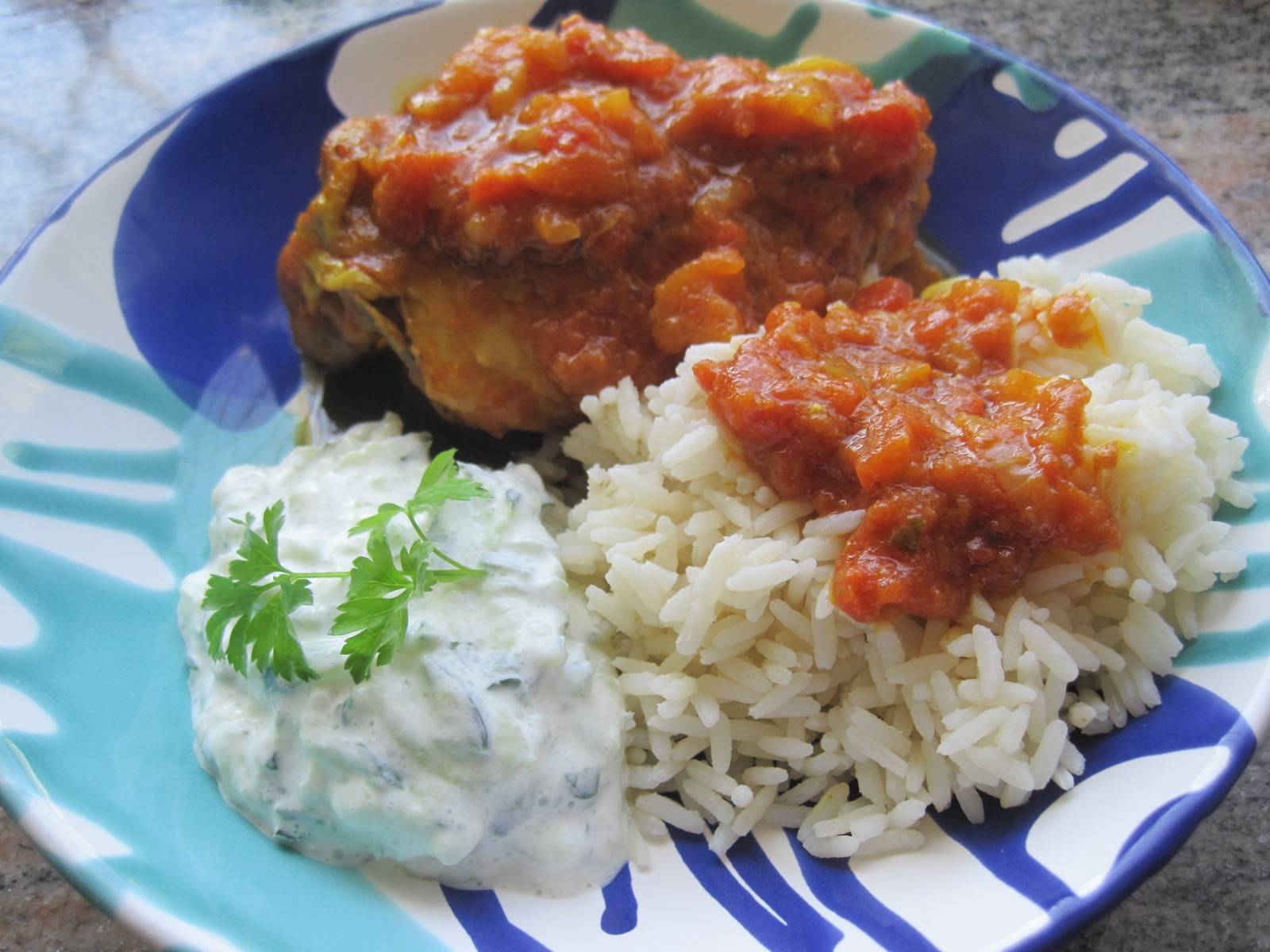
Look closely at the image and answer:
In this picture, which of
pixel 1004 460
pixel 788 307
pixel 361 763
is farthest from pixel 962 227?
pixel 361 763

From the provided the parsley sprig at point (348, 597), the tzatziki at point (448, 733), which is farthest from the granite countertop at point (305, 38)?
the tzatziki at point (448, 733)

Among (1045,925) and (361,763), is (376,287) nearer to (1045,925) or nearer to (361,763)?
(361,763)

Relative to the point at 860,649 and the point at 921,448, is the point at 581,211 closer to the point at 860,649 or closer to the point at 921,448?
the point at 921,448

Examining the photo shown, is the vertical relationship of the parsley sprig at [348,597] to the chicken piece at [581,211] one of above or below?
below

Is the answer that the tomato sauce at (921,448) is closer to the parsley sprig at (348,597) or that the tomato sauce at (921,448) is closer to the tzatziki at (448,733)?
the tzatziki at (448,733)

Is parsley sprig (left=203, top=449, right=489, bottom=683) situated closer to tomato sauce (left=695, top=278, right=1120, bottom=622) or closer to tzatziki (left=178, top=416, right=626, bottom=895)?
tzatziki (left=178, top=416, right=626, bottom=895)


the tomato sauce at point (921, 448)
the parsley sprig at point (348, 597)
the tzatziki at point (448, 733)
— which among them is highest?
the tomato sauce at point (921, 448)
